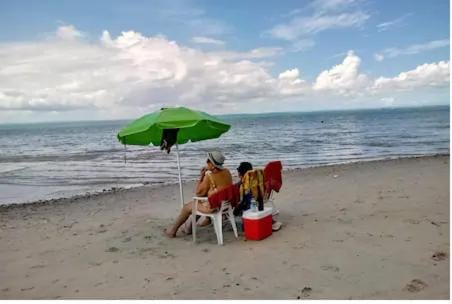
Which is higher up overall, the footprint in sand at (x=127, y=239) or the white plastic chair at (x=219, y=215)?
the white plastic chair at (x=219, y=215)

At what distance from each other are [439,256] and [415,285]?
0.72 m

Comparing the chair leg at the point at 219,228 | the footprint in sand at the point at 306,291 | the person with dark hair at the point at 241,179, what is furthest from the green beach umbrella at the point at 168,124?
the footprint in sand at the point at 306,291

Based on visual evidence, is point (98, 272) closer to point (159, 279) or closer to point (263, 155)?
point (159, 279)

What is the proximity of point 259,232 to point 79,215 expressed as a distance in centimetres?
378

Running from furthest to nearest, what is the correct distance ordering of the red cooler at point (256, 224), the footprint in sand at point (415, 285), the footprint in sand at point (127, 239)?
the footprint in sand at point (127, 239)
the red cooler at point (256, 224)
the footprint in sand at point (415, 285)

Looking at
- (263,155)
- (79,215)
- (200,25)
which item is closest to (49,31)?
A: (200,25)

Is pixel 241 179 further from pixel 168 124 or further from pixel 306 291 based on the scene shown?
pixel 306 291

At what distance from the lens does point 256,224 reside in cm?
471

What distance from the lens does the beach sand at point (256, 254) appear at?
350 cm

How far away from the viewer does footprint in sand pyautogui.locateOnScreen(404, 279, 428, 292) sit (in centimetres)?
325

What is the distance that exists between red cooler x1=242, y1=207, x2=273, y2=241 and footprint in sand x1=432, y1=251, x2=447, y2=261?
1711mm

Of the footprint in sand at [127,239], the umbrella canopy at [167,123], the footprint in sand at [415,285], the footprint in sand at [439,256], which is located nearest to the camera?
the footprint in sand at [415,285]

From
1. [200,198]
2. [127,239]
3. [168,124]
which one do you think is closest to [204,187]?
[200,198]

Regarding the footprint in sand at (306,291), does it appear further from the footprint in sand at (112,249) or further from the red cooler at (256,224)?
the footprint in sand at (112,249)
